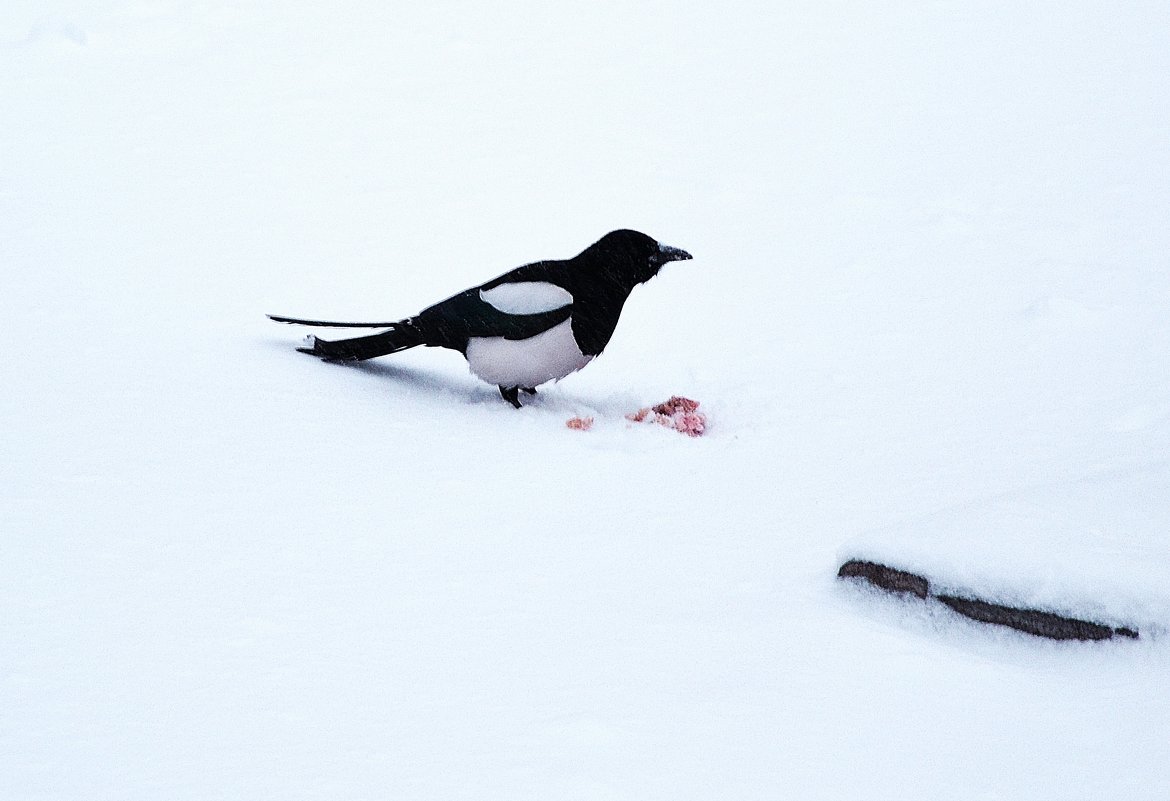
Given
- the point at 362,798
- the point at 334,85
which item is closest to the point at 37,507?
the point at 362,798

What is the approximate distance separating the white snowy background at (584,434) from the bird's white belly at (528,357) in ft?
0.40

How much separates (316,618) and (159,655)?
34cm

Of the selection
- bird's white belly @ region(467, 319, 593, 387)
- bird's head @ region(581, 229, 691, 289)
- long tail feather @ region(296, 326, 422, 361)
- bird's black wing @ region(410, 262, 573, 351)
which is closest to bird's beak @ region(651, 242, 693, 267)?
bird's head @ region(581, 229, 691, 289)

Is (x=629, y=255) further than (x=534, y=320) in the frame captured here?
Yes

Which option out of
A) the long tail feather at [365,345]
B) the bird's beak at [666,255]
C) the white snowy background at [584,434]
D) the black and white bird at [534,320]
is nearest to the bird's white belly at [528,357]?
the black and white bird at [534,320]

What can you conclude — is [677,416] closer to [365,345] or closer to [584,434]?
[584,434]

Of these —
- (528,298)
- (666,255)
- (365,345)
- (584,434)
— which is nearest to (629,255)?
(666,255)

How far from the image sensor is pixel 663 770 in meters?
2.16

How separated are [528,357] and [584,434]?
1.29 ft

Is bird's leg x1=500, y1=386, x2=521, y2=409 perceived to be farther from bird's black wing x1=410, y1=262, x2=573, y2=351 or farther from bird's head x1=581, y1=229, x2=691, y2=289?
bird's head x1=581, y1=229, x2=691, y2=289

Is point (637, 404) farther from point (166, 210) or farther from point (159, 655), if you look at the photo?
point (166, 210)

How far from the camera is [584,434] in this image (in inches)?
165

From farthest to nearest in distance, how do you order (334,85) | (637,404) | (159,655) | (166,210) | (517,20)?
1. (517,20)
2. (334,85)
3. (166,210)
4. (637,404)
5. (159,655)

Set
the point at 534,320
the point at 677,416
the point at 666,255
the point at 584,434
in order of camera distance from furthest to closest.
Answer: the point at 666,255 → the point at 534,320 → the point at 677,416 → the point at 584,434
